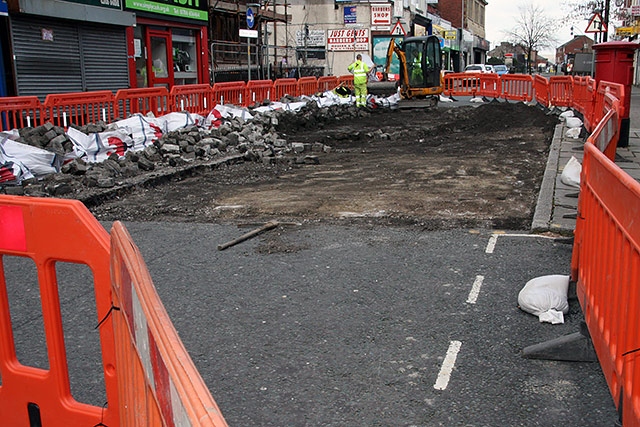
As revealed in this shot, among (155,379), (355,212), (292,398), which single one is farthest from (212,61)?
(155,379)

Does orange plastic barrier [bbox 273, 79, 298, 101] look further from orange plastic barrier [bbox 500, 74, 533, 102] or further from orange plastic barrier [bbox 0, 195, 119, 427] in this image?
orange plastic barrier [bbox 0, 195, 119, 427]

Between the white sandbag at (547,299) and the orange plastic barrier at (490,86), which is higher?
the orange plastic barrier at (490,86)

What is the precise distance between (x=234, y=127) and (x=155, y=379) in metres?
14.0

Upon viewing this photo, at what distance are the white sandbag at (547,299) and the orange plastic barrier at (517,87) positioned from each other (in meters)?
24.4

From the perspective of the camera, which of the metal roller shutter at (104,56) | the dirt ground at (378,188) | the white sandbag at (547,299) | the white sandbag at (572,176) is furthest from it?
the metal roller shutter at (104,56)

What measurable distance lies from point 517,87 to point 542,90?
5377mm

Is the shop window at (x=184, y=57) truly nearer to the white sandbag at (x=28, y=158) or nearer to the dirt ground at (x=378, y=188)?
the dirt ground at (x=378, y=188)

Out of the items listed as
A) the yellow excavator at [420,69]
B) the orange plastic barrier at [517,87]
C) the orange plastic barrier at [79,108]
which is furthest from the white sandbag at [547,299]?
the yellow excavator at [420,69]

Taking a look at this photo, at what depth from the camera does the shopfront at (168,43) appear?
20812mm

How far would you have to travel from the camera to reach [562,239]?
21.6 ft

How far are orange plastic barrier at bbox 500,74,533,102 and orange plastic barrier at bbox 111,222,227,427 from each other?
2741 centimetres

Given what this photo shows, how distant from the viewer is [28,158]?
10.4m

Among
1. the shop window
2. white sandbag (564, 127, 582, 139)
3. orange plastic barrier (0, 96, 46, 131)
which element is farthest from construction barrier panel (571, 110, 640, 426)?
the shop window

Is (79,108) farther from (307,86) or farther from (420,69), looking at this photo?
(420,69)
